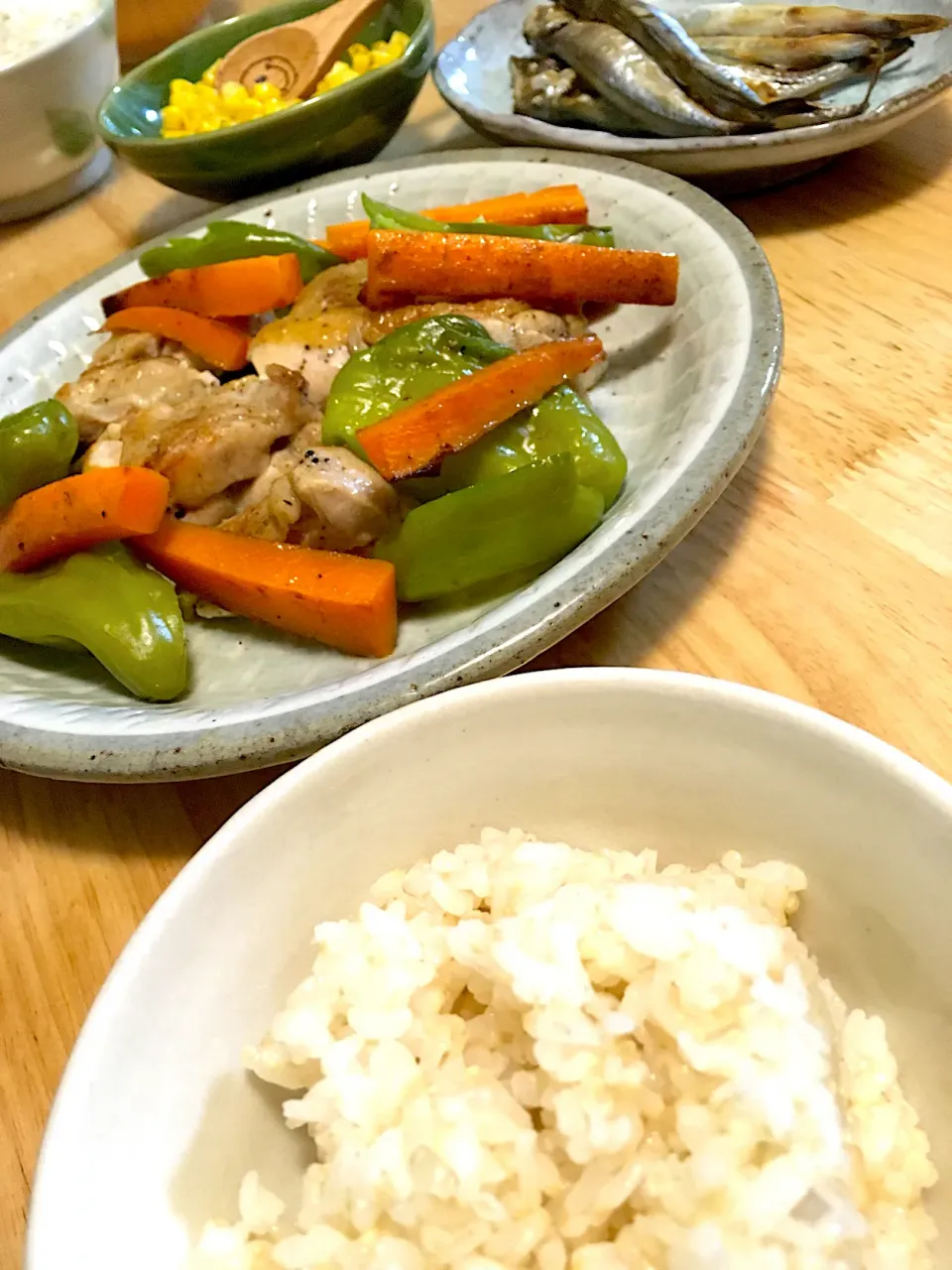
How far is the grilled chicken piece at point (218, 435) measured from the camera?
4.74ft

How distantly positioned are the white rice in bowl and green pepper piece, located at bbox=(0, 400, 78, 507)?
3.42 feet

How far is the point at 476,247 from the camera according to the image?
161 centimetres

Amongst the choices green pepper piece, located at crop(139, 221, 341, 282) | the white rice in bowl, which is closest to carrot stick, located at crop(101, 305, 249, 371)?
green pepper piece, located at crop(139, 221, 341, 282)

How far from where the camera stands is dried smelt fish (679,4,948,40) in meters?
1.98

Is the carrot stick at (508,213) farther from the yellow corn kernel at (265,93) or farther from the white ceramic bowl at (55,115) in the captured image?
the white ceramic bowl at (55,115)

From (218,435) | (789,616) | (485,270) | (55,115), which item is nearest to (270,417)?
(218,435)

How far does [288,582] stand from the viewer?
1.28 meters

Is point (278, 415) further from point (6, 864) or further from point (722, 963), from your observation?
point (722, 963)

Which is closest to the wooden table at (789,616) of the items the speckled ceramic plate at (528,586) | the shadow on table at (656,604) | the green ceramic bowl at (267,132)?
the shadow on table at (656,604)

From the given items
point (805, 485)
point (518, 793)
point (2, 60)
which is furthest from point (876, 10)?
point (518, 793)

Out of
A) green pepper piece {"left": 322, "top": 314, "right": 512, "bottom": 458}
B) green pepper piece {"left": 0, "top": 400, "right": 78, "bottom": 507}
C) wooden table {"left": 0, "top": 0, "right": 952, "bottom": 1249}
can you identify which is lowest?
wooden table {"left": 0, "top": 0, "right": 952, "bottom": 1249}

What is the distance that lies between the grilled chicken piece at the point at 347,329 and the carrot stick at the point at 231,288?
68mm

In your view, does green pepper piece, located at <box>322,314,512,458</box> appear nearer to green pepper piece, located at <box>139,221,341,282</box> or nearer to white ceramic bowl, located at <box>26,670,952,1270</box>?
green pepper piece, located at <box>139,221,341,282</box>

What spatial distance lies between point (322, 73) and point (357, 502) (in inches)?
60.0
